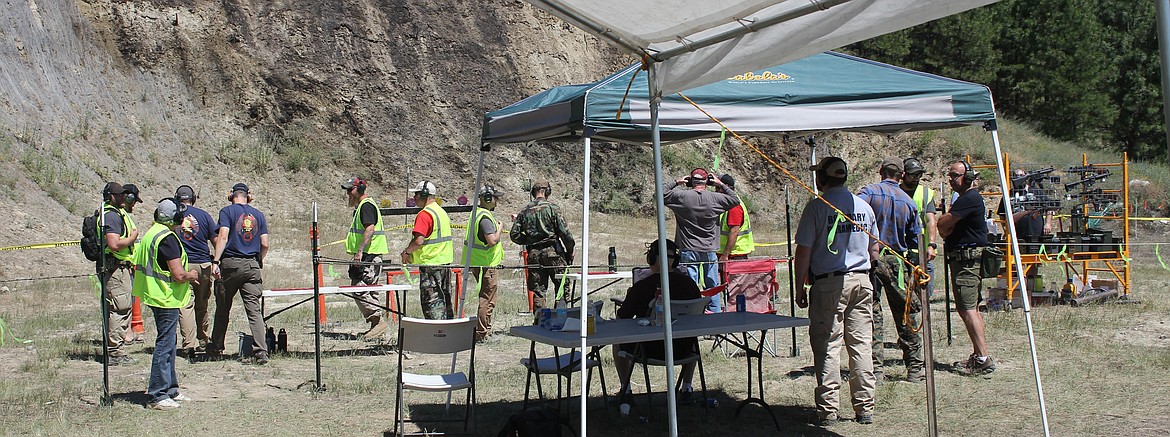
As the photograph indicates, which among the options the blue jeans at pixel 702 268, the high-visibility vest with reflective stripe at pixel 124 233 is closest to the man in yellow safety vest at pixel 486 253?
the blue jeans at pixel 702 268

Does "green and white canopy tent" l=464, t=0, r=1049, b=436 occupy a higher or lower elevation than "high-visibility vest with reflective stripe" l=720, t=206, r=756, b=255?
higher

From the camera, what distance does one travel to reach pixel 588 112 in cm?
583

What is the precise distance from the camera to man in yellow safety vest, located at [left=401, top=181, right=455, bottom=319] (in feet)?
32.2

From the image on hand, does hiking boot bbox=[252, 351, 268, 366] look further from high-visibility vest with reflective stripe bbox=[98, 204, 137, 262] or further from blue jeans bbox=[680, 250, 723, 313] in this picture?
blue jeans bbox=[680, 250, 723, 313]

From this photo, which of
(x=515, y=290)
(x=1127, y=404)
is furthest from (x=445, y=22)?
(x=1127, y=404)

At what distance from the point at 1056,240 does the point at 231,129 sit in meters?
19.8

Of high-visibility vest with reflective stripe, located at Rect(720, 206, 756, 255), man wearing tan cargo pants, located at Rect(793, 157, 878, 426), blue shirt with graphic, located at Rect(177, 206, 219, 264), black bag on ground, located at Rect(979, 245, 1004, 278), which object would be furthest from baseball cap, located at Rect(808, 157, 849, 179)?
blue shirt with graphic, located at Rect(177, 206, 219, 264)

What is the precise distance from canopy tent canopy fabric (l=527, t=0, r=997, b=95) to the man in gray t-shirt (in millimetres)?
4171

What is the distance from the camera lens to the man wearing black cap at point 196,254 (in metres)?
9.57

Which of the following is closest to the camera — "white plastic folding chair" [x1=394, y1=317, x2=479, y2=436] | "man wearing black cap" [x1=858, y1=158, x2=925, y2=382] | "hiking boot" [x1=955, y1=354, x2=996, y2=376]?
"white plastic folding chair" [x1=394, y1=317, x2=479, y2=436]

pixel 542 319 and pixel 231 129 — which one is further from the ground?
pixel 231 129

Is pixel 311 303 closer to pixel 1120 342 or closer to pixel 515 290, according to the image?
pixel 515 290

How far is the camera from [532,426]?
19.1 ft

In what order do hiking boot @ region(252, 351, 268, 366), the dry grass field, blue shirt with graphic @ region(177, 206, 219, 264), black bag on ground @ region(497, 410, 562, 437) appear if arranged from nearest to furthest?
black bag on ground @ region(497, 410, 562, 437), the dry grass field, hiking boot @ region(252, 351, 268, 366), blue shirt with graphic @ region(177, 206, 219, 264)
